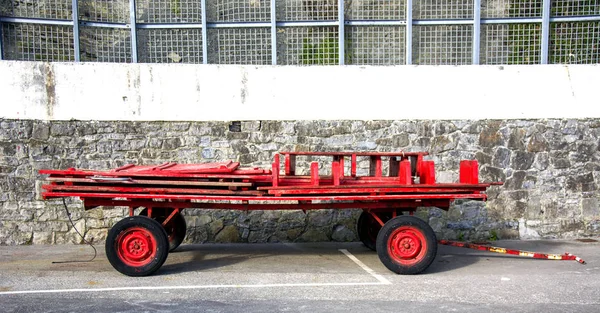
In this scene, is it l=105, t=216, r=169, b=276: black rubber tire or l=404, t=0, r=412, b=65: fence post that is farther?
l=404, t=0, r=412, b=65: fence post

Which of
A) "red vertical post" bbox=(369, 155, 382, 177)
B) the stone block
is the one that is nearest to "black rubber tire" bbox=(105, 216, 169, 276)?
"red vertical post" bbox=(369, 155, 382, 177)

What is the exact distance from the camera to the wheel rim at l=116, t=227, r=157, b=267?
6.69m

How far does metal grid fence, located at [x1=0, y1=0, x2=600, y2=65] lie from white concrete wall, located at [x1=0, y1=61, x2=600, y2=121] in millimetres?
410

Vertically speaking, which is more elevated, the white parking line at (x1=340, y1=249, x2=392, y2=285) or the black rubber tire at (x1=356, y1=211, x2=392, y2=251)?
the black rubber tire at (x1=356, y1=211, x2=392, y2=251)

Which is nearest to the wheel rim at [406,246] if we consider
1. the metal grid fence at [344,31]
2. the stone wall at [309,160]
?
the stone wall at [309,160]

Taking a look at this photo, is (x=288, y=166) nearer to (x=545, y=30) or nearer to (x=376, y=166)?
(x=376, y=166)

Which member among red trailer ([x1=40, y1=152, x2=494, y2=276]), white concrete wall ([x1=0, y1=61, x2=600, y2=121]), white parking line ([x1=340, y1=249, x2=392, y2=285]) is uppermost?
white concrete wall ([x1=0, y1=61, x2=600, y2=121])

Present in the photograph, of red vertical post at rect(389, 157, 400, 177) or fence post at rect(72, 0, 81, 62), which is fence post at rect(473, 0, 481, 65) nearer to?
red vertical post at rect(389, 157, 400, 177)

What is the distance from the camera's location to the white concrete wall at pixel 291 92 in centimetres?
894

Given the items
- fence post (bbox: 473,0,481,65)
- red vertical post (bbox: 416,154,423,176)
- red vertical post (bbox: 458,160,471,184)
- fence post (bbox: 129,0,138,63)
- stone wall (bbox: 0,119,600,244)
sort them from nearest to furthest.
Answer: red vertical post (bbox: 458,160,471,184) < red vertical post (bbox: 416,154,423,176) < stone wall (bbox: 0,119,600,244) < fence post (bbox: 129,0,138,63) < fence post (bbox: 473,0,481,65)

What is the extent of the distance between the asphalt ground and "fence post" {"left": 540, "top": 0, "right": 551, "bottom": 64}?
336 cm

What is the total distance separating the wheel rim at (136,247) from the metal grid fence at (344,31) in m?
3.85

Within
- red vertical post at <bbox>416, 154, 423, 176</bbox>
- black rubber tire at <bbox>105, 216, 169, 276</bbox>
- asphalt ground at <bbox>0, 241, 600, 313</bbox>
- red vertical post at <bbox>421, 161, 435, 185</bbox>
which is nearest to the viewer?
asphalt ground at <bbox>0, 241, 600, 313</bbox>

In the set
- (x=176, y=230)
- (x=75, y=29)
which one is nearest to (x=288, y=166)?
(x=176, y=230)
